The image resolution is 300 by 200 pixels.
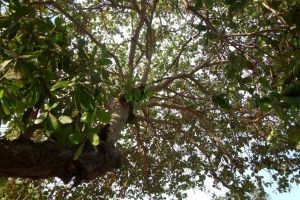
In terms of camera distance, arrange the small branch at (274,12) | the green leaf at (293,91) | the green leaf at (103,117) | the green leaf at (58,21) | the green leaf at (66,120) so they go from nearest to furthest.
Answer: the green leaf at (293,91) < the green leaf at (103,117) < the green leaf at (66,120) < the small branch at (274,12) < the green leaf at (58,21)

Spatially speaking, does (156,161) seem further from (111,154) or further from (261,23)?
(261,23)

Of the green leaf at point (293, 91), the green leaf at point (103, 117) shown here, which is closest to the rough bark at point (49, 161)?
the green leaf at point (103, 117)

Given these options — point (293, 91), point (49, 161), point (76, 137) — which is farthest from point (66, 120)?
point (293, 91)

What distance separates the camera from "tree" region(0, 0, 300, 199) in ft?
9.59

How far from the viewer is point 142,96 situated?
3.53 metres

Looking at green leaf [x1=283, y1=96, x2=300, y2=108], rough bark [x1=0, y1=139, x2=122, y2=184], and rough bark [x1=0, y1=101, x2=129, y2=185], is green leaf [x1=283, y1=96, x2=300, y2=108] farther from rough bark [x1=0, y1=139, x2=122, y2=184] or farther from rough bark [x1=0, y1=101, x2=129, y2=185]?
rough bark [x1=0, y1=139, x2=122, y2=184]

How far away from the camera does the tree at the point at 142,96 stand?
2.92 meters

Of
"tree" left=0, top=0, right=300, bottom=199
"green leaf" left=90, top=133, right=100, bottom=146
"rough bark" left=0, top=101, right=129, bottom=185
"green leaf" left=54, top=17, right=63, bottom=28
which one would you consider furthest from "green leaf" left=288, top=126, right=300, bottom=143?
"green leaf" left=54, top=17, right=63, bottom=28

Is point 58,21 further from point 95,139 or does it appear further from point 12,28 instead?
point 95,139

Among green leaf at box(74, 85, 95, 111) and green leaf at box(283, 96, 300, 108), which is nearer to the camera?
green leaf at box(283, 96, 300, 108)

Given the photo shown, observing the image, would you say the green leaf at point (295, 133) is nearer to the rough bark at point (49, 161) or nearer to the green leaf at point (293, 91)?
the green leaf at point (293, 91)

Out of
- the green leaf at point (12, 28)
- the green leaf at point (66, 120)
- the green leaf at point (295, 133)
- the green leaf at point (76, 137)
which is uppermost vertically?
the green leaf at point (12, 28)

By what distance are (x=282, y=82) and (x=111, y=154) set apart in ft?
9.01

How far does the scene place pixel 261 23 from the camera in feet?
15.0
